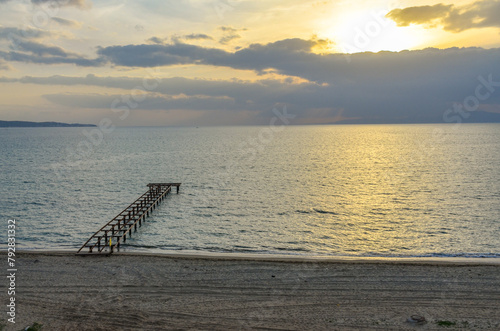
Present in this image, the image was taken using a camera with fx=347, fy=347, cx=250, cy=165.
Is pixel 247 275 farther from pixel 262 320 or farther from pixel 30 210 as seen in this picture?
pixel 30 210

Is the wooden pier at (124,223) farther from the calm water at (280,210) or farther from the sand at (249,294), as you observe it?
the sand at (249,294)

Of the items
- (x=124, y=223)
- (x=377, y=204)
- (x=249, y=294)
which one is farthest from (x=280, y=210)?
(x=249, y=294)

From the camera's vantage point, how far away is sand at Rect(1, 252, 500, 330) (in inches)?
636

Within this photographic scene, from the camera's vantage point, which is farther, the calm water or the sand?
the calm water

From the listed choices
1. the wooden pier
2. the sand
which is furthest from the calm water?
the sand

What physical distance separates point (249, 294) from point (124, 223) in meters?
21.0

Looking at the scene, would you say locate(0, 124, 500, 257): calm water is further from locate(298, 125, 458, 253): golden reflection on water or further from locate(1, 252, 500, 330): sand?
locate(1, 252, 500, 330): sand

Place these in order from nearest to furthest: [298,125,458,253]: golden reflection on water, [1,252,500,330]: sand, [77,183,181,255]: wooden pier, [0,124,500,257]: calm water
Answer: [1,252,500,330]: sand, [77,183,181,255]: wooden pier, [0,124,500,257]: calm water, [298,125,458,253]: golden reflection on water

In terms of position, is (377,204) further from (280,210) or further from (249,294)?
(249,294)

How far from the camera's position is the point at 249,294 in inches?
743

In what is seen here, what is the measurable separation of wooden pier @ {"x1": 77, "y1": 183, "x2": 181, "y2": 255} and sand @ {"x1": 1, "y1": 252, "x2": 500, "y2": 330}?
11.9 ft

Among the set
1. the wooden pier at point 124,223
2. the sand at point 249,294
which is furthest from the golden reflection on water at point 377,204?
the wooden pier at point 124,223

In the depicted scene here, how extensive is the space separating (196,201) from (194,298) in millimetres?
31552

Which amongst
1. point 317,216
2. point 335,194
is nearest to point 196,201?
point 317,216
